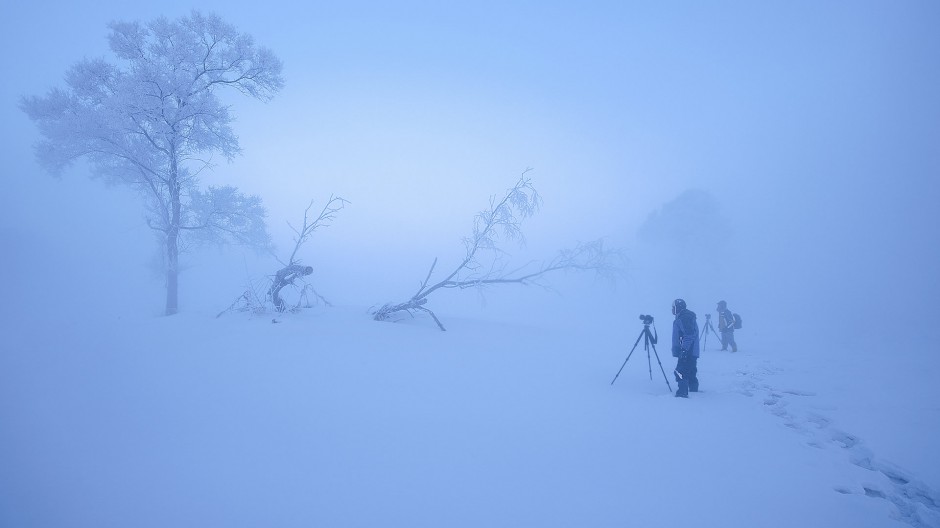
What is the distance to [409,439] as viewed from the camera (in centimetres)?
440

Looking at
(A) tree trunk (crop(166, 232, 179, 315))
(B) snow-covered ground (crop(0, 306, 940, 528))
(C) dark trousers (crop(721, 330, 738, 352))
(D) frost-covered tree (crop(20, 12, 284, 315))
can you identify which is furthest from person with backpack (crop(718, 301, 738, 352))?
(A) tree trunk (crop(166, 232, 179, 315))

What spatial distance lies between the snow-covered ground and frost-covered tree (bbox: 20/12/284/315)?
5.72 metres

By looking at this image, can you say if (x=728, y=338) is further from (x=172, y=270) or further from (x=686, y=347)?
(x=172, y=270)

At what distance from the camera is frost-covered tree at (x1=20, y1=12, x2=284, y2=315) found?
34.2ft

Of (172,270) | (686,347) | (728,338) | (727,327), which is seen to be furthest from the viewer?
(728,338)

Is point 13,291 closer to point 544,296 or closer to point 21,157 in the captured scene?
point 21,157

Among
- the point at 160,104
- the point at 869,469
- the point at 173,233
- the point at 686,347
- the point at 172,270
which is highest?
the point at 160,104

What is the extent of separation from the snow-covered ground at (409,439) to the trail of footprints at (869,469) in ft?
0.09

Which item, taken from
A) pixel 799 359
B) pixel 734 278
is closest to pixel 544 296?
pixel 734 278

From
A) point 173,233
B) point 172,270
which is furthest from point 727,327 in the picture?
point 172,270

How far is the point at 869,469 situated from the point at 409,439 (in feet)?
18.5

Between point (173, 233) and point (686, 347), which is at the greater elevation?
point (173, 233)

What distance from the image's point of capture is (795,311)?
84.9 ft

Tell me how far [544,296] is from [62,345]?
106ft
